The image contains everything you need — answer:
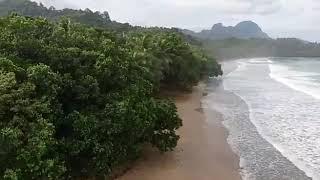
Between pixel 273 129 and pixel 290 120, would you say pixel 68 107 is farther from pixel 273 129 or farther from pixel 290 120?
pixel 290 120

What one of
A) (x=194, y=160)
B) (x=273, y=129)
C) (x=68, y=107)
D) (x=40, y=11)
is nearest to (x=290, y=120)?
(x=273, y=129)

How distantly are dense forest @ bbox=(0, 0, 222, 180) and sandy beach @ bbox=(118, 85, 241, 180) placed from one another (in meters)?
0.61

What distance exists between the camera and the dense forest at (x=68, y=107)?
38.6 feet

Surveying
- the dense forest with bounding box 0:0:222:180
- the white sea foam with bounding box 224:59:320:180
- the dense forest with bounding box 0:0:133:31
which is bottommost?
the white sea foam with bounding box 224:59:320:180

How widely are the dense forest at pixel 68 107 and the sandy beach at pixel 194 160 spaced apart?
61 cm

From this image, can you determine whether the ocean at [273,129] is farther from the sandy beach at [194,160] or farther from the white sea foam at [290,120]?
the sandy beach at [194,160]

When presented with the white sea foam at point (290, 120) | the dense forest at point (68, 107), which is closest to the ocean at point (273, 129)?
the white sea foam at point (290, 120)

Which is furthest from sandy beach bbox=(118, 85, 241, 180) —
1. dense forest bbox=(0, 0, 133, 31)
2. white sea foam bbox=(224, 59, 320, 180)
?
dense forest bbox=(0, 0, 133, 31)

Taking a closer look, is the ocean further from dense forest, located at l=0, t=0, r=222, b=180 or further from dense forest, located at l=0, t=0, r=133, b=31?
dense forest, located at l=0, t=0, r=133, b=31

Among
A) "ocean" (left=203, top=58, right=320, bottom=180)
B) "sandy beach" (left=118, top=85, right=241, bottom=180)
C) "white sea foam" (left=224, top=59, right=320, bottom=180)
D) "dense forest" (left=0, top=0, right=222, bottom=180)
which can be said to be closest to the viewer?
"dense forest" (left=0, top=0, right=222, bottom=180)

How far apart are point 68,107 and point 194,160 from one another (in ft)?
20.0

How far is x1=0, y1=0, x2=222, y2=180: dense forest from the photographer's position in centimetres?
1177

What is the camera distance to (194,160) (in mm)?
18406

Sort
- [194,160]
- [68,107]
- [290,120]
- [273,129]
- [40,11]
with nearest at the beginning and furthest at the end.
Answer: [68,107]
[194,160]
[273,129]
[290,120]
[40,11]
